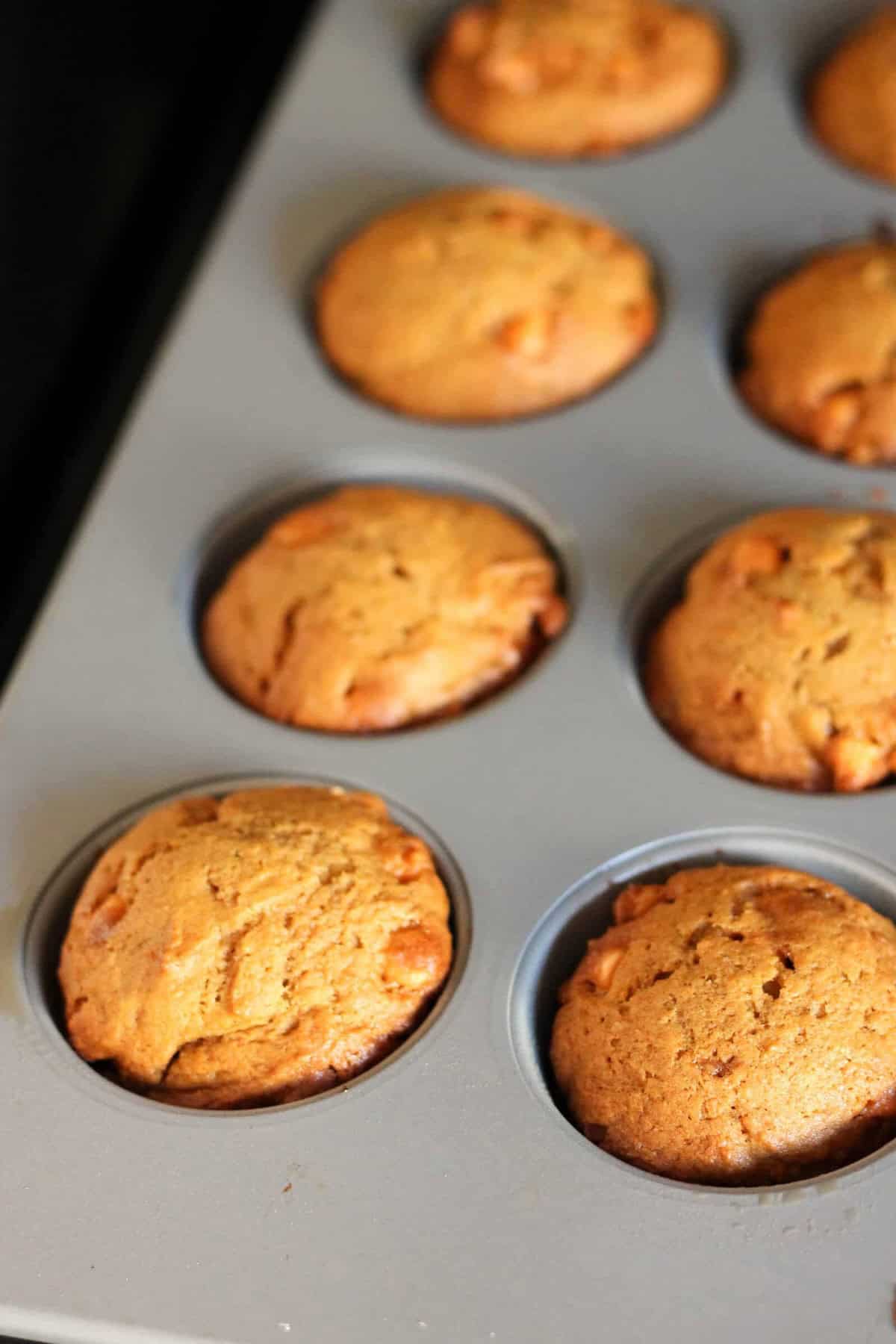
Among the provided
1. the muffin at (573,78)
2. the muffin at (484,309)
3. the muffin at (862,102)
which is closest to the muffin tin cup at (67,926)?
the muffin at (484,309)

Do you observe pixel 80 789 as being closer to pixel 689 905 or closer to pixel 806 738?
pixel 689 905

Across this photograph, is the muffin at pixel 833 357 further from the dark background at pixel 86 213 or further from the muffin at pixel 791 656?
the dark background at pixel 86 213

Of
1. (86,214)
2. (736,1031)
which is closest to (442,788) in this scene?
(736,1031)

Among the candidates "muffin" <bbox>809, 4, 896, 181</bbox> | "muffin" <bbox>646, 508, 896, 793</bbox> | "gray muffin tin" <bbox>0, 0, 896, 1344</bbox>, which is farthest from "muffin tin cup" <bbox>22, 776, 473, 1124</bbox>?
"muffin" <bbox>809, 4, 896, 181</bbox>

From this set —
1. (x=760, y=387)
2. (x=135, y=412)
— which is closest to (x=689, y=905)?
(x=760, y=387)

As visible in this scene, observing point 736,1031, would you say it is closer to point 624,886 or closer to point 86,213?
point 624,886
